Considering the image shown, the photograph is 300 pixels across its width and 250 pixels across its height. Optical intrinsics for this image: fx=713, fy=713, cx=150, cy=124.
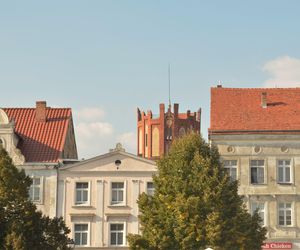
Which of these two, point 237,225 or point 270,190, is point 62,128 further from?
point 237,225

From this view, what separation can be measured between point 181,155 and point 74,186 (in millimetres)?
12620

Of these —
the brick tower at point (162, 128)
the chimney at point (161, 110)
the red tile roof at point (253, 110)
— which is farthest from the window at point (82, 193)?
the chimney at point (161, 110)

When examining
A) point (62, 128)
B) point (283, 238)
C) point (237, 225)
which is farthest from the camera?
point (62, 128)

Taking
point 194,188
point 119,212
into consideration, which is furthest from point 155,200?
point 119,212

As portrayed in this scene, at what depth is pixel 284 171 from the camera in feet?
163

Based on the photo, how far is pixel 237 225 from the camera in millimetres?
38469

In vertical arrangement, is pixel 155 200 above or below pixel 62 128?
below

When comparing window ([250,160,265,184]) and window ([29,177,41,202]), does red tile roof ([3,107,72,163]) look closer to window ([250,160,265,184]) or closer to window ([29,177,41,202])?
window ([29,177,41,202])

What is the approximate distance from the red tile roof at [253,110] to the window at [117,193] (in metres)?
7.50

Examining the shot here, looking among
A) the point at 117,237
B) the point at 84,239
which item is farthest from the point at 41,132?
the point at 117,237

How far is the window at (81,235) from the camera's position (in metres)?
49.5

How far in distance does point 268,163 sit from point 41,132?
55.4ft

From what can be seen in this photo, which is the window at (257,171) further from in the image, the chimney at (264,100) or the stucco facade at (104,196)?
the stucco facade at (104,196)

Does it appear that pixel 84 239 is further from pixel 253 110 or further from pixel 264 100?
pixel 264 100
